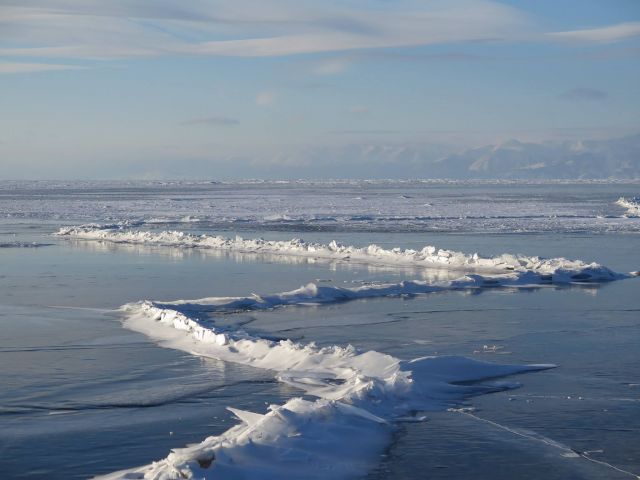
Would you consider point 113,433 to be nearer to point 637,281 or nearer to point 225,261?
point 637,281

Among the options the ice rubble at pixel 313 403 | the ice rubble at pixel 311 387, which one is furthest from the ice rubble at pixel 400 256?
the ice rubble at pixel 313 403

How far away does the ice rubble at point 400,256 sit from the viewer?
19.5 meters

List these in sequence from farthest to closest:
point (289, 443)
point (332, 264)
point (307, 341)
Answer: point (332, 264) < point (307, 341) < point (289, 443)

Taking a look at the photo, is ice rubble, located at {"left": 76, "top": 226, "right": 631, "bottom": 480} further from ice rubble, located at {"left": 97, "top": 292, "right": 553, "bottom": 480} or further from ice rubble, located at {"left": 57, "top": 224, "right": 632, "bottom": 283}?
ice rubble, located at {"left": 57, "top": 224, "right": 632, "bottom": 283}

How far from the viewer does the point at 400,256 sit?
912 inches

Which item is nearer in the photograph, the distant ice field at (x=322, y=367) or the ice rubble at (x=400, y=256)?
the distant ice field at (x=322, y=367)

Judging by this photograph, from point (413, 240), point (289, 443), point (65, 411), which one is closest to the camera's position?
point (289, 443)

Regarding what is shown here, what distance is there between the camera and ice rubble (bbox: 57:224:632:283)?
64.0 feet

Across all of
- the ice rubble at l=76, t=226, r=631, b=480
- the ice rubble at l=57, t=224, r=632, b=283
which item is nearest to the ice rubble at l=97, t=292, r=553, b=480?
the ice rubble at l=76, t=226, r=631, b=480

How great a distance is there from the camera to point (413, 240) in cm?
2992

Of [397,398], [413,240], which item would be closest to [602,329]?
[397,398]

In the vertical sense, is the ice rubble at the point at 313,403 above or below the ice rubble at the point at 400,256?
below

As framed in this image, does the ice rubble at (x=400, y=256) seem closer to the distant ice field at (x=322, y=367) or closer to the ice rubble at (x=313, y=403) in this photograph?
the distant ice field at (x=322, y=367)

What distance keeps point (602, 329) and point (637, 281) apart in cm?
628
